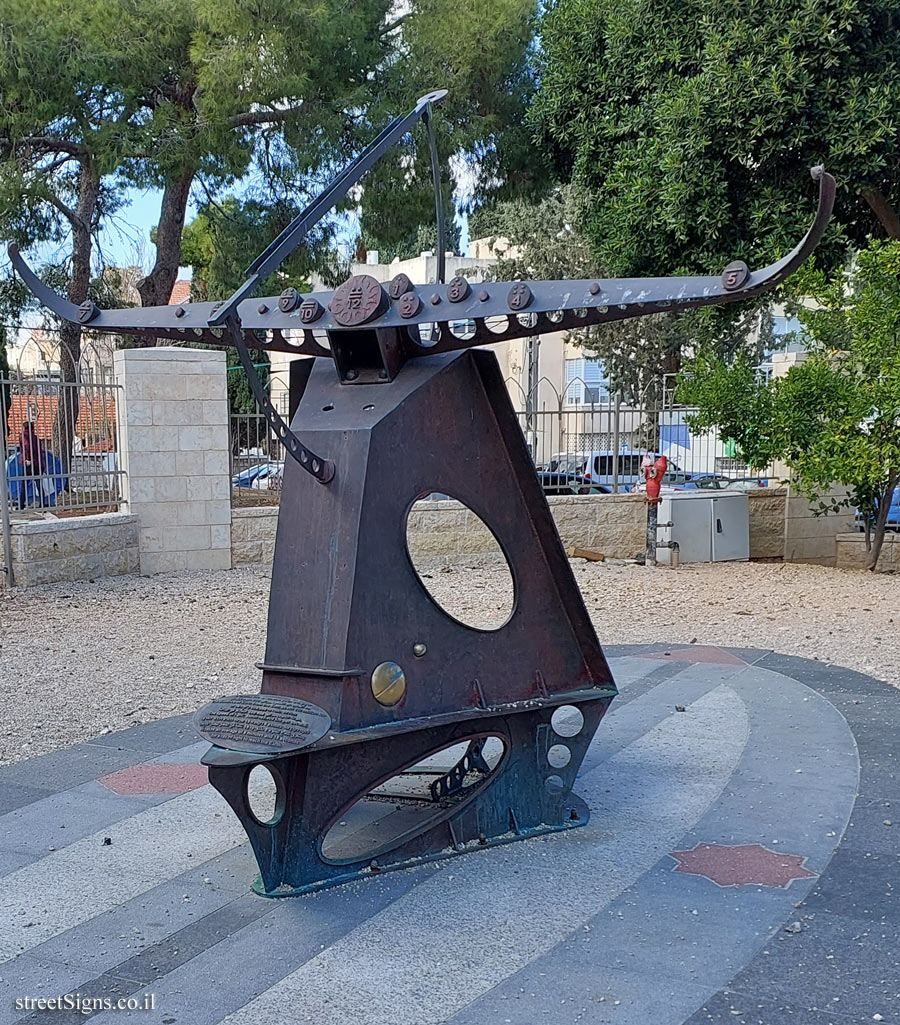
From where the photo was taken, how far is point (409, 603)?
401cm

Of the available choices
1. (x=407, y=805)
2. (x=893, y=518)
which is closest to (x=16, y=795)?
(x=407, y=805)

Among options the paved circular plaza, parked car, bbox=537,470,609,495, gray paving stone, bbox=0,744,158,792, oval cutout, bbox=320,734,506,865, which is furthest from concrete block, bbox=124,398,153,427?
oval cutout, bbox=320,734,506,865

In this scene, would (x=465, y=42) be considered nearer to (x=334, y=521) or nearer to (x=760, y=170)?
(x=760, y=170)

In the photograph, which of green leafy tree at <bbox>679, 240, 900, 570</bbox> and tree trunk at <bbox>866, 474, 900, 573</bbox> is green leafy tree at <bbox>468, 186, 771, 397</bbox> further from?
green leafy tree at <bbox>679, 240, 900, 570</bbox>

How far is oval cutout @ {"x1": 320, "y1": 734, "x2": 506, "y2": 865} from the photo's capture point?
162 inches

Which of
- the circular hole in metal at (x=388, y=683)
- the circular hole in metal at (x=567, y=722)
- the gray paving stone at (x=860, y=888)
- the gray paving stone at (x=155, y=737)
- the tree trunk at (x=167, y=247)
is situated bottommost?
the gray paving stone at (x=155, y=737)

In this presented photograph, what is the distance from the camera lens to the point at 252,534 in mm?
12648

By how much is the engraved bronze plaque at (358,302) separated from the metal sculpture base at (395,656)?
0.30 m

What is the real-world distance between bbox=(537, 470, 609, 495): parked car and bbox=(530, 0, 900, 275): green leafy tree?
2.68m

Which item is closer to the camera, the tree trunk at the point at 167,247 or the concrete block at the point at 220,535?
the concrete block at the point at 220,535

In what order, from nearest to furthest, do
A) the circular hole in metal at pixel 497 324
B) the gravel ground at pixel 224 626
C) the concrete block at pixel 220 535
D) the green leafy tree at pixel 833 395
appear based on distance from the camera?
the circular hole in metal at pixel 497 324
the gravel ground at pixel 224 626
the green leafy tree at pixel 833 395
the concrete block at pixel 220 535

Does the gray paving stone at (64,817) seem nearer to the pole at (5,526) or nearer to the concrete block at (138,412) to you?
the pole at (5,526)

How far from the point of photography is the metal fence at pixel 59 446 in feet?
36.5

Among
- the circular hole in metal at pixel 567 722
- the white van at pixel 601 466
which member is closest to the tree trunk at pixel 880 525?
the white van at pixel 601 466
